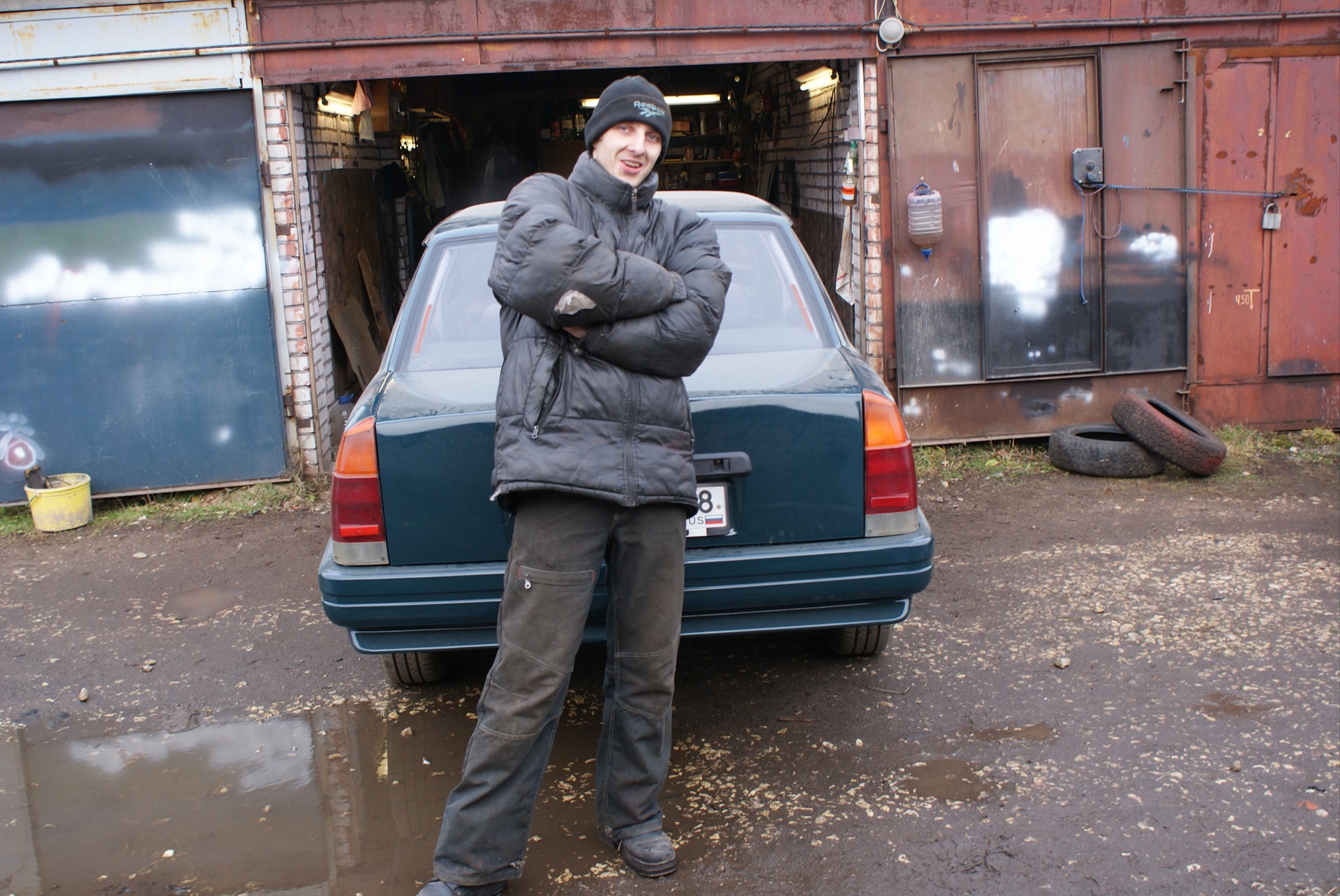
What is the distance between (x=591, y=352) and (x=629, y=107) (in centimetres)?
58

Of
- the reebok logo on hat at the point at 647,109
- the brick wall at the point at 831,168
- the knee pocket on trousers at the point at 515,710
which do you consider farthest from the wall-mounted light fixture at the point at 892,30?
the knee pocket on trousers at the point at 515,710

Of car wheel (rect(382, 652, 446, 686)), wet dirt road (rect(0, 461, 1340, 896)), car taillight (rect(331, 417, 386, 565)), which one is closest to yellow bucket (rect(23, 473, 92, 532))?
wet dirt road (rect(0, 461, 1340, 896))

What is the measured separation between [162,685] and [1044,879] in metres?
3.14

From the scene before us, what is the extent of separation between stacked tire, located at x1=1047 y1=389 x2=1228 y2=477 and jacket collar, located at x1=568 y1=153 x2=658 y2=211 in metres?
4.47

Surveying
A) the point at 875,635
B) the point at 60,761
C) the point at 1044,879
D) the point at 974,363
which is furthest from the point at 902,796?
the point at 974,363

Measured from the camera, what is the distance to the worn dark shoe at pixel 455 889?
268 centimetres

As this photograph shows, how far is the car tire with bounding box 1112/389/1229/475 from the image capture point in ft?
20.2

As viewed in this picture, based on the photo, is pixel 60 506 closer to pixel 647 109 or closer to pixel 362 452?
pixel 362 452

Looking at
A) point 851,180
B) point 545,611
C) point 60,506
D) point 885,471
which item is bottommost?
point 60,506

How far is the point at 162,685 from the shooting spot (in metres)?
4.14

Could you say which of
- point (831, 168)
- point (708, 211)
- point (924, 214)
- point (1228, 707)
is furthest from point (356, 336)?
point (1228, 707)

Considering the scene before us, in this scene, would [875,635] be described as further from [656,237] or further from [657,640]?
[656,237]

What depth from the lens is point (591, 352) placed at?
2578 millimetres

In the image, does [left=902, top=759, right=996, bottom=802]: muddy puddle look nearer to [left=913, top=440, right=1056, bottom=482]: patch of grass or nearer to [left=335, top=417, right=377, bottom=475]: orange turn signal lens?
[left=335, top=417, right=377, bottom=475]: orange turn signal lens
